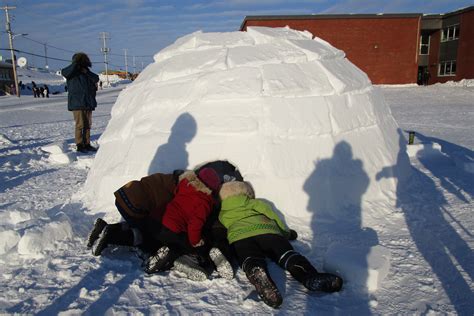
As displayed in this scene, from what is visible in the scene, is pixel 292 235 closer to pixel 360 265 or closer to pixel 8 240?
pixel 360 265

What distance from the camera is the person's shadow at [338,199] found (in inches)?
121

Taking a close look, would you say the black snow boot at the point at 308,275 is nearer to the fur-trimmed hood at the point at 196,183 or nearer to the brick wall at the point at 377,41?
the fur-trimmed hood at the point at 196,183

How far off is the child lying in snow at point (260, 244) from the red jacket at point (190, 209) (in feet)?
0.71

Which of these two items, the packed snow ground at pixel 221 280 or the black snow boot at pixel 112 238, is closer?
the packed snow ground at pixel 221 280

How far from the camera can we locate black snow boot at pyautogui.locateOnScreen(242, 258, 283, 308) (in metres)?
2.11

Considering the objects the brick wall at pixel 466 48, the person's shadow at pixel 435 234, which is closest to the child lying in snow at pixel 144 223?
the person's shadow at pixel 435 234

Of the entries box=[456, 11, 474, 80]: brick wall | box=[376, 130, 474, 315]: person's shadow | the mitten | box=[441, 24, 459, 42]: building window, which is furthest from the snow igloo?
box=[441, 24, 459, 42]: building window

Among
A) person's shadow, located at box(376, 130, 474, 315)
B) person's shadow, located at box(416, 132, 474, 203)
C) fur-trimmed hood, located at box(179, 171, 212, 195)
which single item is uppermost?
fur-trimmed hood, located at box(179, 171, 212, 195)

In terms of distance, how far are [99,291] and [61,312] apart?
27 centimetres

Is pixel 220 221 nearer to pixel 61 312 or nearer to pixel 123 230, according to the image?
pixel 123 230

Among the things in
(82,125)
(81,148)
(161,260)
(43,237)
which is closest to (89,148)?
(81,148)

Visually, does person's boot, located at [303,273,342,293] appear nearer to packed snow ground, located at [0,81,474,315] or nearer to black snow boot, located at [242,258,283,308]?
packed snow ground, located at [0,81,474,315]

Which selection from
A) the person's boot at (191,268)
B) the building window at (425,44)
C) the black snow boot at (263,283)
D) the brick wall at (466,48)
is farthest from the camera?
the building window at (425,44)

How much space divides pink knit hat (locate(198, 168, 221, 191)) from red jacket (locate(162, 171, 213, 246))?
0.05 m
